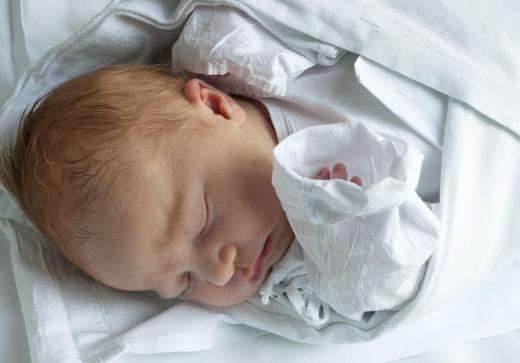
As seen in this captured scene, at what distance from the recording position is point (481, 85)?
0.86m

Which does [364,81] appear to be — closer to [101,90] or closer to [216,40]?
[216,40]

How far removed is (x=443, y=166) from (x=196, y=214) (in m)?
0.27

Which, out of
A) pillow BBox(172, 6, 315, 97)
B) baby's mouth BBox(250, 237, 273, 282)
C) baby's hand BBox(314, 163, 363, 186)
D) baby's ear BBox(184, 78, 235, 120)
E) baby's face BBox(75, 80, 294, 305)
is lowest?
baby's mouth BBox(250, 237, 273, 282)

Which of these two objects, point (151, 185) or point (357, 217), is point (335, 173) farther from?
point (151, 185)

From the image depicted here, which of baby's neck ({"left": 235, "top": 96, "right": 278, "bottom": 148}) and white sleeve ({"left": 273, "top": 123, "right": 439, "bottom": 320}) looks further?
baby's neck ({"left": 235, "top": 96, "right": 278, "bottom": 148})

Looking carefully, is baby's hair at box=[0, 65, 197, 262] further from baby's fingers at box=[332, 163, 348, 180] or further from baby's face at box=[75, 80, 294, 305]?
baby's fingers at box=[332, 163, 348, 180]

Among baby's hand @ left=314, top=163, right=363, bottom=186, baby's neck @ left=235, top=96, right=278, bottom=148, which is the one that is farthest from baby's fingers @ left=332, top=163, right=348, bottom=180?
baby's neck @ left=235, top=96, right=278, bottom=148

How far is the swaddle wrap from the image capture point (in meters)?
0.76

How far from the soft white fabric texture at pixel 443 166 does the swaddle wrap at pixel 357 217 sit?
0.14 ft

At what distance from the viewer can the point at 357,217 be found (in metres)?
0.80

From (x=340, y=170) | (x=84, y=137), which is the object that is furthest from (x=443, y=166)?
(x=84, y=137)

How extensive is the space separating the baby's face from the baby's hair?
0.02 meters

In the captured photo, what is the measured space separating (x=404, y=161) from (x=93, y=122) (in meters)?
0.34

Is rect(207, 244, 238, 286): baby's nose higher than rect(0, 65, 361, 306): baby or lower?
lower
